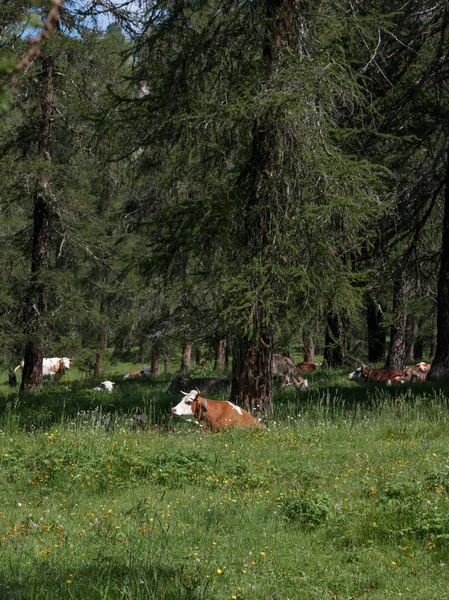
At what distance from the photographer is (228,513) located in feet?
20.9

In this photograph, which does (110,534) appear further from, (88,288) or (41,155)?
(88,288)

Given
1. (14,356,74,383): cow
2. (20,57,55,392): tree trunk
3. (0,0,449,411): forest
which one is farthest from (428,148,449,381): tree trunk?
(14,356,74,383): cow

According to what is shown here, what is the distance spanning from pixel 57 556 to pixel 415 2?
13071 mm

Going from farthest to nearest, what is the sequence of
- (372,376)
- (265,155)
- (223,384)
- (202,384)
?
(223,384) < (202,384) < (372,376) < (265,155)

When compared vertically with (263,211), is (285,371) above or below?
below

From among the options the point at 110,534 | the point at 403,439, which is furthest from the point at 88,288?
the point at 110,534

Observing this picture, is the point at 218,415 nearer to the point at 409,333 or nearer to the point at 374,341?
the point at 374,341

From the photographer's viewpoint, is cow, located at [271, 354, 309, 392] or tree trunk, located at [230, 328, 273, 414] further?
cow, located at [271, 354, 309, 392]

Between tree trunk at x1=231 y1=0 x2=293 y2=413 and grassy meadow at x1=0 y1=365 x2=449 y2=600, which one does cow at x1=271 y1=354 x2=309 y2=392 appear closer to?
tree trunk at x1=231 y1=0 x2=293 y2=413

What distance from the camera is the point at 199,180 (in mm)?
12703

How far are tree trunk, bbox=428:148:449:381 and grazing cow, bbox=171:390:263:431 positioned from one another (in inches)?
266

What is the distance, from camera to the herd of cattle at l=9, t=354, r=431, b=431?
11102mm

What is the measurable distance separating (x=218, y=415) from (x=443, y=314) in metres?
7.32

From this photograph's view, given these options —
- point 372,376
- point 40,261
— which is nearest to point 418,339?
point 372,376
